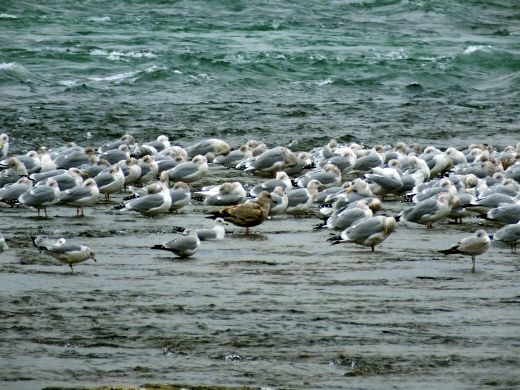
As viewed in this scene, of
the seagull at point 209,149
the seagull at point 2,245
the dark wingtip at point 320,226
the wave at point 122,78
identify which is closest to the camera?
the seagull at point 2,245

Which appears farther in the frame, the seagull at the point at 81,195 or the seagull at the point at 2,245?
the seagull at the point at 81,195

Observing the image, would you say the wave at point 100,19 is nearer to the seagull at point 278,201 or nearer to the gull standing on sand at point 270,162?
the gull standing on sand at point 270,162

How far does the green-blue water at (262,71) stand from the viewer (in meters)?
21.9

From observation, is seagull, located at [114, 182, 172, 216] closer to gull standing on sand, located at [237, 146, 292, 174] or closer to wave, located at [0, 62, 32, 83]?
gull standing on sand, located at [237, 146, 292, 174]

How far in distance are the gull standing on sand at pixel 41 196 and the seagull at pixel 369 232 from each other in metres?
3.30

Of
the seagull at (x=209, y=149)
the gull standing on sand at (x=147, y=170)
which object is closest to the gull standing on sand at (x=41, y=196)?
the gull standing on sand at (x=147, y=170)

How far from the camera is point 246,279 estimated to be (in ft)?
34.5

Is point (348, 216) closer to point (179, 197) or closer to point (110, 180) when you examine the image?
point (179, 197)

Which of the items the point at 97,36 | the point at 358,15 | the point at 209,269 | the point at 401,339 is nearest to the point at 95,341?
the point at 401,339

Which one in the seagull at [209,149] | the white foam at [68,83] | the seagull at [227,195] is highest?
the seagull at [227,195]

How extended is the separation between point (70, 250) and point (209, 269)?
1.23 m

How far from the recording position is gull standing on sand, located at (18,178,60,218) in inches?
530

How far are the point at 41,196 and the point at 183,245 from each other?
2.65 metres

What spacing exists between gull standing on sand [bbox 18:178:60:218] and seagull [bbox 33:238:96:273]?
2.74m
